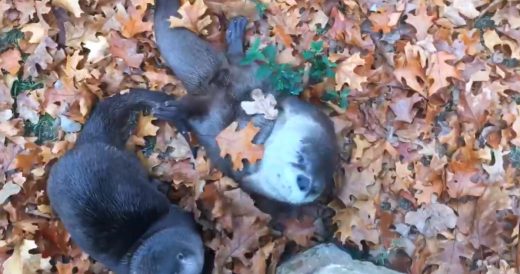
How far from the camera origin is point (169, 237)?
347 centimetres

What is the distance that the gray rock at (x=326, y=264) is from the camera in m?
3.53

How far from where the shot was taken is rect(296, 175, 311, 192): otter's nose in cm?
350

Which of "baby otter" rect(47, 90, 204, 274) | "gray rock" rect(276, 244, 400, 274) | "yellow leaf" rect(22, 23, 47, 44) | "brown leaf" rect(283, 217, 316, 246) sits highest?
"yellow leaf" rect(22, 23, 47, 44)

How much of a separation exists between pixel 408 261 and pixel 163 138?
5.17ft

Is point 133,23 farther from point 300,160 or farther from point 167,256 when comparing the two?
point 167,256

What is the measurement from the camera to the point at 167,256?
3.39 metres

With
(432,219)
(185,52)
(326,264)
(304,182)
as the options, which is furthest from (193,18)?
(432,219)

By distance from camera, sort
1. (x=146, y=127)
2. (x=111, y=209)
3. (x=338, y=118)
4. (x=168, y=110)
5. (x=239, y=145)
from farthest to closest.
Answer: (x=146, y=127) → (x=338, y=118) → (x=168, y=110) → (x=239, y=145) → (x=111, y=209)

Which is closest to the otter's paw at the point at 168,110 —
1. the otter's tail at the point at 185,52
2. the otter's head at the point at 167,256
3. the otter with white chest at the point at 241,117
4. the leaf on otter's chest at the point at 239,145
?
the otter with white chest at the point at 241,117

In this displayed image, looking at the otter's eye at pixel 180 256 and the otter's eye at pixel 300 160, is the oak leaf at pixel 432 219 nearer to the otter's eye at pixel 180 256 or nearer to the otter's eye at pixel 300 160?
the otter's eye at pixel 300 160

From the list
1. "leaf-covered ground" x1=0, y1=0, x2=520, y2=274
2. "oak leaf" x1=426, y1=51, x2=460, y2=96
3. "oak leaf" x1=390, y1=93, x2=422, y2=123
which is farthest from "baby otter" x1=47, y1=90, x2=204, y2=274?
"oak leaf" x1=426, y1=51, x2=460, y2=96

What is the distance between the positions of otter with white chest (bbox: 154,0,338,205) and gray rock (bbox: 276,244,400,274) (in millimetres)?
298

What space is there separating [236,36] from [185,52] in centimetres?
32

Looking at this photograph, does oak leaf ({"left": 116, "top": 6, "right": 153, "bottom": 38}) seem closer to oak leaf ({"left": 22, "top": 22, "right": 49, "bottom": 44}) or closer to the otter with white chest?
the otter with white chest
